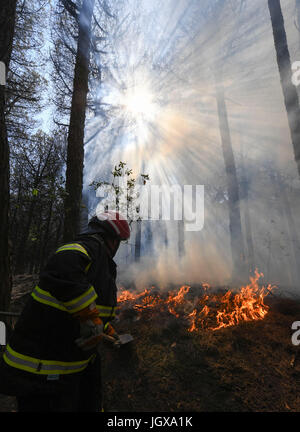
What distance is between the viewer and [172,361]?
410cm

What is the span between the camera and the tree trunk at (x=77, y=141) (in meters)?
5.84

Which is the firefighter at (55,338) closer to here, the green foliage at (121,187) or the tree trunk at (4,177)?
the tree trunk at (4,177)

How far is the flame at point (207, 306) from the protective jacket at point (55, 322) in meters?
3.79

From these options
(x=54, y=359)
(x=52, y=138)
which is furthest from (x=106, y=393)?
(x=52, y=138)

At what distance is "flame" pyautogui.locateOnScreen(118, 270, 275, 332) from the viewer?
517 centimetres

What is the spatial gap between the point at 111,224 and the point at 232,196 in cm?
1338

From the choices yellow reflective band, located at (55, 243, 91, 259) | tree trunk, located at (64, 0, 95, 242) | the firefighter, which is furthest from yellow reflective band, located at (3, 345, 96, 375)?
tree trunk, located at (64, 0, 95, 242)

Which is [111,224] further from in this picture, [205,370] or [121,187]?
[121,187]

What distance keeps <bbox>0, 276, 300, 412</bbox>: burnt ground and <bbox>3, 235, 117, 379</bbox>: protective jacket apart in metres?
0.78

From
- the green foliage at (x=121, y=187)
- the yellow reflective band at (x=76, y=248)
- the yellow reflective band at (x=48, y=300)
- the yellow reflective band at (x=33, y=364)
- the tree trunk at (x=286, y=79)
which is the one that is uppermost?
the tree trunk at (x=286, y=79)

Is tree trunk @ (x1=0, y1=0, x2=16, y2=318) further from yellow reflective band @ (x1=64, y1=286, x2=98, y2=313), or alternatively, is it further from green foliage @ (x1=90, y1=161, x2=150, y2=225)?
green foliage @ (x1=90, y1=161, x2=150, y2=225)

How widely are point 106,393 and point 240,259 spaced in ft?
40.6

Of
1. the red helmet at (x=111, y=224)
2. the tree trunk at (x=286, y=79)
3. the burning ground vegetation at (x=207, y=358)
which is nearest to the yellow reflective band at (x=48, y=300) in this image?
the red helmet at (x=111, y=224)
